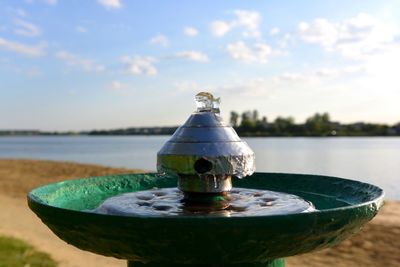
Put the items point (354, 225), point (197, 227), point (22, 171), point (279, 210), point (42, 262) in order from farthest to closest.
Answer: point (22, 171)
point (42, 262)
point (279, 210)
point (354, 225)
point (197, 227)

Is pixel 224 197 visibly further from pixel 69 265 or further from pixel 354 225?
pixel 69 265

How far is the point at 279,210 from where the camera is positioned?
2.65 metres

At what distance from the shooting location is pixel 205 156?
270cm

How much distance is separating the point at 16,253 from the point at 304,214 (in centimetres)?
646

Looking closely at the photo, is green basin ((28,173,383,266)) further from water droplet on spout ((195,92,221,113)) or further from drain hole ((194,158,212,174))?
water droplet on spout ((195,92,221,113))

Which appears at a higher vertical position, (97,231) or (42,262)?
(97,231)

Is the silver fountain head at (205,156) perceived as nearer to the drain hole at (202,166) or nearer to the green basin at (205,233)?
the drain hole at (202,166)

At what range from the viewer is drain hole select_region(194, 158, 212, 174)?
8.91 feet

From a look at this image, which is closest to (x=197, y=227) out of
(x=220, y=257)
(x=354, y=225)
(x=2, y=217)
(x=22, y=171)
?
(x=220, y=257)

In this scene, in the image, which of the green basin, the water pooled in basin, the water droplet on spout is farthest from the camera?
the water droplet on spout

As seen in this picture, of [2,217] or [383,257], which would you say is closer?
[383,257]

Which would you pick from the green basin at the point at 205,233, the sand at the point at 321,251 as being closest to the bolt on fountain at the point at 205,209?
the green basin at the point at 205,233

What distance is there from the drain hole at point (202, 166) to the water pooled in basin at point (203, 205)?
0.22 metres

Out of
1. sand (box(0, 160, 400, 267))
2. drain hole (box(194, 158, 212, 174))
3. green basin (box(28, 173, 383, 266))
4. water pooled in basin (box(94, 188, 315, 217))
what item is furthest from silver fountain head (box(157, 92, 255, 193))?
sand (box(0, 160, 400, 267))
